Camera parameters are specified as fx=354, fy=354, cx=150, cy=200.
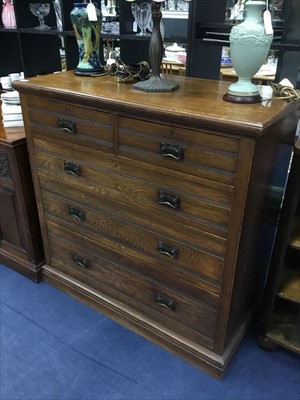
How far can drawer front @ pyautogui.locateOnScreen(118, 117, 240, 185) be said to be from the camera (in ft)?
3.42

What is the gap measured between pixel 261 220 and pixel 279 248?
150 millimetres

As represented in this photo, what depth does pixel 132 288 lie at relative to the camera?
61.6 inches

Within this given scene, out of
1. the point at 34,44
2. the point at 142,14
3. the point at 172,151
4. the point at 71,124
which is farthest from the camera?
the point at 34,44

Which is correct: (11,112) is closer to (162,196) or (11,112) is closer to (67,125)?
(67,125)

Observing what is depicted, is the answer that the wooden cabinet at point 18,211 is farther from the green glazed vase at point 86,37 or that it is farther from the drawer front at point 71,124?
the green glazed vase at point 86,37

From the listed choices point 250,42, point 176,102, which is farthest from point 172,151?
point 250,42

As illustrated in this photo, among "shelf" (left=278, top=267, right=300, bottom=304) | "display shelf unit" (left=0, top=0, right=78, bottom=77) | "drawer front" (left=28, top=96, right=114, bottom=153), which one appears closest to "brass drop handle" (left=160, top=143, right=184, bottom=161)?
"drawer front" (left=28, top=96, right=114, bottom=153)

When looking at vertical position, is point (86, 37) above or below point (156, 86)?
above

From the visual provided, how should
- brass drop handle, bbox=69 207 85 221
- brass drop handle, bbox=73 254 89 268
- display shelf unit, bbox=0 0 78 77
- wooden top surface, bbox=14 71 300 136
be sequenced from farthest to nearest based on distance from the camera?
display shelf unit, bbox=0 0 78 77, brass drop handle, bbox=73 254 89 268, brass drop handle, bbox=69 207 85 221, wooden top surface, bbox=14 71 300 136

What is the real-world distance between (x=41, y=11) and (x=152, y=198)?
1556 mm

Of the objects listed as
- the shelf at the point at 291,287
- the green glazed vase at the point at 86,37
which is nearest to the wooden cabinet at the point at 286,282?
the shelf at the point at 291,287

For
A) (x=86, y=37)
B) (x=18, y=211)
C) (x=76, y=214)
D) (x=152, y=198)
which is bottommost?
(x=18, y=211)

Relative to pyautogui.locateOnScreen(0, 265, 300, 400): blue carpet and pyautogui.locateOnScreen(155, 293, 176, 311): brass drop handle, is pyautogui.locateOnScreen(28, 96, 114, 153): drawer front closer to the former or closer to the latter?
pyautogui.locateOnScreen(155, 293, 176, 311): brass drop handle

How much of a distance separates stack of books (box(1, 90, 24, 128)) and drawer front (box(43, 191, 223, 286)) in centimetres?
42
